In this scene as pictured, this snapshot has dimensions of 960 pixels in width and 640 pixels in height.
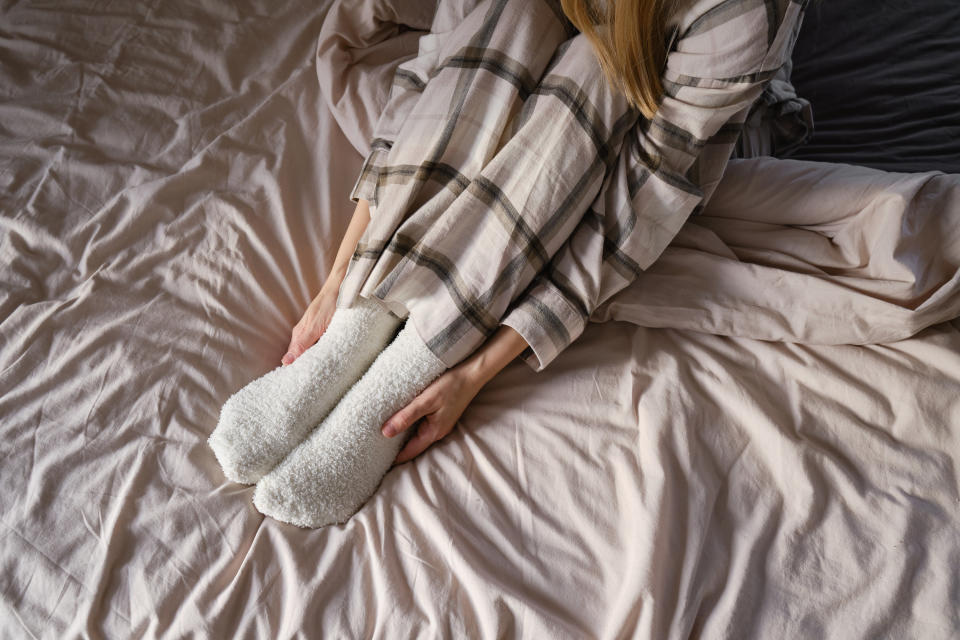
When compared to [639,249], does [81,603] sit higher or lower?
lower

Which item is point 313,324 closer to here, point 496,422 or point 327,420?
point 327,420

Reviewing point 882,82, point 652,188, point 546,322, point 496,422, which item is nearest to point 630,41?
point 652,188

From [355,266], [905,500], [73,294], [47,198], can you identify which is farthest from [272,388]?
[905,500]

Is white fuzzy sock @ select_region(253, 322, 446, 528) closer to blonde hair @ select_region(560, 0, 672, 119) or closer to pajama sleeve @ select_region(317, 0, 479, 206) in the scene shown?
pajama sleeve @ select_region(317, 0, 479, 206)

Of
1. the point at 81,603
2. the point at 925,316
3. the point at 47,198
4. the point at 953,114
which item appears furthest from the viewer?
the point at 953,114

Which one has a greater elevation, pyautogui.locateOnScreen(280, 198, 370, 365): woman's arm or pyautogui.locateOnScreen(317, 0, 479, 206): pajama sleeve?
pyautogui.locateOnScreen(317, 0, 479, 206): pajama sleeve

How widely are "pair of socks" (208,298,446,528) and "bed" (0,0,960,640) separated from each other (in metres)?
0.02

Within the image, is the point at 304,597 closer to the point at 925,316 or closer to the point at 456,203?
the point at 456,203

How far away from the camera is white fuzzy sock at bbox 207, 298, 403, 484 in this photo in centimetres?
61

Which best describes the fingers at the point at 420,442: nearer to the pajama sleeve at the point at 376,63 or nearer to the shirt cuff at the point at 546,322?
the shirt cuff at the point at 546,322

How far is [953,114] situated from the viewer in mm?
886

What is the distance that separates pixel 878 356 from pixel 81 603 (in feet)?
2.33

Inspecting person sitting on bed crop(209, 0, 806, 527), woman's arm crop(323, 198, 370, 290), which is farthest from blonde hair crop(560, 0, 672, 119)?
A: woman's arm crop(323, 198, 370, 290)

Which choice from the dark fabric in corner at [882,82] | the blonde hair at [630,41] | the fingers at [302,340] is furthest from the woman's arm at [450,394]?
the dark fabric in corner at [882,82]
